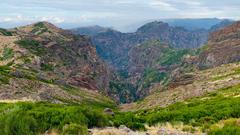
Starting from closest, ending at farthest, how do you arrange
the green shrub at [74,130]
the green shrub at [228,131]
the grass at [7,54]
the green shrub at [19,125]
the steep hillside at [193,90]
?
the green shrub at [228,131]
the green shrub at [19,125]
the green shrub at [74,130]
the steep hillside at [193,90]
the grass at [7,54]

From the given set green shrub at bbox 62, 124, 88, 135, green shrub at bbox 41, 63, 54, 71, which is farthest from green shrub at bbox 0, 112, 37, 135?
green shrub at bbox 41, 63, 54, 71

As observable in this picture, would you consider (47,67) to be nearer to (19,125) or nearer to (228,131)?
(19,125)

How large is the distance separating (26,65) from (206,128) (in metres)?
137

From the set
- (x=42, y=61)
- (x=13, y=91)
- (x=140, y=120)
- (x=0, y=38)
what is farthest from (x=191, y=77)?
(x=140, y=120)

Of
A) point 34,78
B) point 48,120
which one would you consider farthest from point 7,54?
point 48,120

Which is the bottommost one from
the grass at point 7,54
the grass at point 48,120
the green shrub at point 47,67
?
the green shrub at point 47,67

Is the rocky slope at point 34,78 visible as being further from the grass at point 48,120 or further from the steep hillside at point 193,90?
the grass at point 48,120

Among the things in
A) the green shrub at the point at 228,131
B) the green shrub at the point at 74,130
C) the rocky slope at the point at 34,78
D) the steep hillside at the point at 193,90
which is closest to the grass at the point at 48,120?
the green shrub at the point at 74,130

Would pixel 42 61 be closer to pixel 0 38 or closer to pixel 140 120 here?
pixel 0 38

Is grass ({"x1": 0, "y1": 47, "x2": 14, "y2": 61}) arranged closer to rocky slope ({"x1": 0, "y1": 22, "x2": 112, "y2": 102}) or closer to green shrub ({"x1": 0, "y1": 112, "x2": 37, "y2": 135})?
rocky slope ({"x1": 0, "y1": 22, "x2": 112, "y2": 102})

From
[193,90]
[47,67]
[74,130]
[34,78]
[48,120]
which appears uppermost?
[74,130]

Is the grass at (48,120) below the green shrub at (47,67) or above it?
above

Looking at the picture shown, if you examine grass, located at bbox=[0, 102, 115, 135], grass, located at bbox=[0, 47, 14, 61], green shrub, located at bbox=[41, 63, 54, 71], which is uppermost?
grass, located at bbox=[0, 102, 115, 135]

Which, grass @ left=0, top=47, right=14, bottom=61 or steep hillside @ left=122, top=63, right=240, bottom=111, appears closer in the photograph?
steep hillside @ left=122, top=63, right=240, bottom=111
